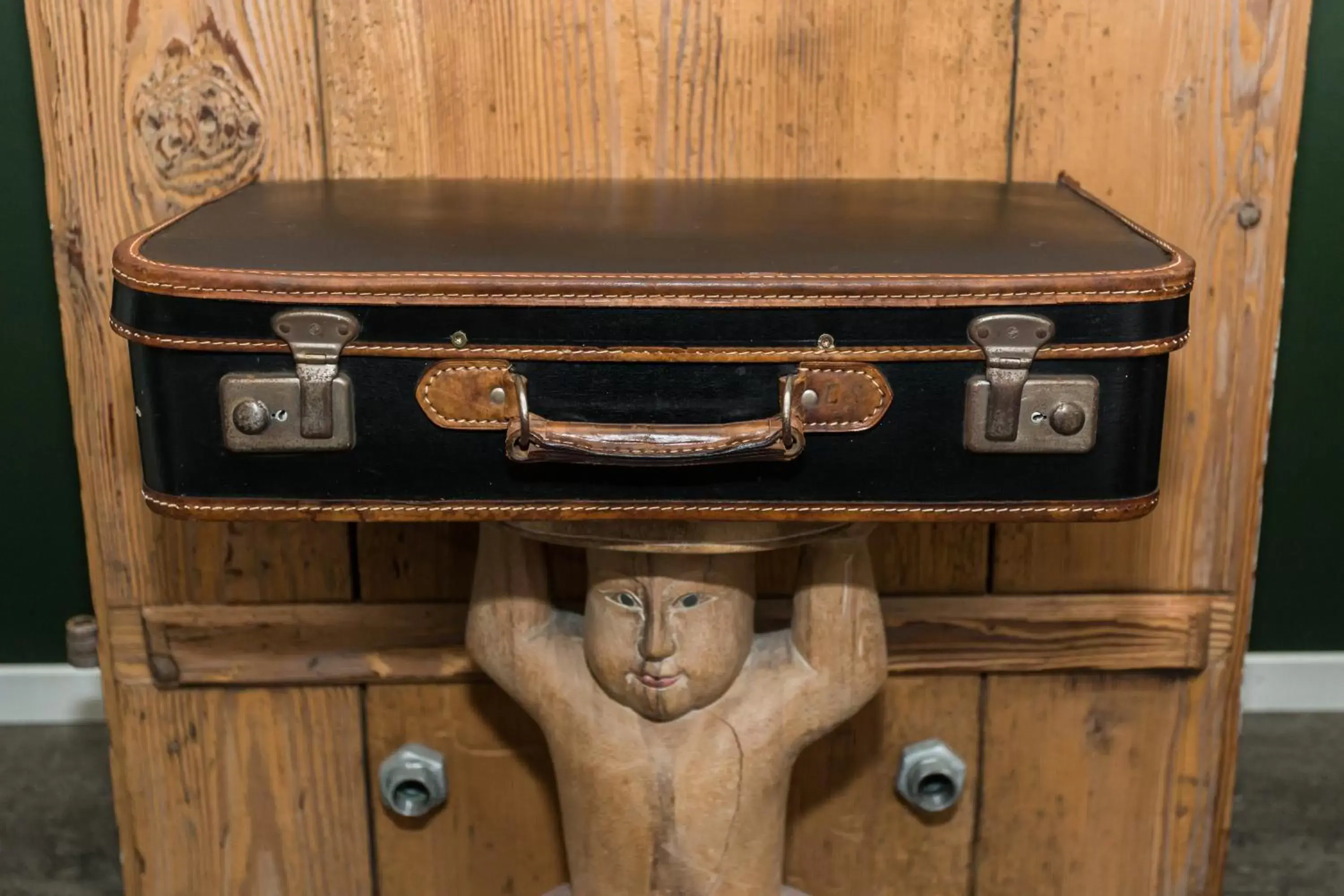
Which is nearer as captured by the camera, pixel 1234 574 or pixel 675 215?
pixel 675 215

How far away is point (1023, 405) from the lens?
3.17ft

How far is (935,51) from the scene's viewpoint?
129cm

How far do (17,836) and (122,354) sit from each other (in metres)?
0.82

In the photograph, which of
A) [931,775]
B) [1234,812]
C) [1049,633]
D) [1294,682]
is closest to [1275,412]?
[1294,682]

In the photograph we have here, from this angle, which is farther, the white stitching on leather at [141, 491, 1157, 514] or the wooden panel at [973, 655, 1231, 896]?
the wooden panel at [973, 655, 1231, 896]

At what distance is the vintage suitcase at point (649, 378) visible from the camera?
937 mm

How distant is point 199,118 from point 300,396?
0.47 m

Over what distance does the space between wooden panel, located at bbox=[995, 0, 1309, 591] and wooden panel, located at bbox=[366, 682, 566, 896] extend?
54cm

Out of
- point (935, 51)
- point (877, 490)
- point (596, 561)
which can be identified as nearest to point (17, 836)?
point (596, 561)

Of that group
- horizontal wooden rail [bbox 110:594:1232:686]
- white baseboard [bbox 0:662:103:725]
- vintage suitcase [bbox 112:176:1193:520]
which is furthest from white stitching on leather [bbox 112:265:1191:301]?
white baseboard [bbox 0:662:103:725]

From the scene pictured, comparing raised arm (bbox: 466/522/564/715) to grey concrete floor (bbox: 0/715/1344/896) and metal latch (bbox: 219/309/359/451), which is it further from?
grey concrete floor (bbox: 0/715/1344/896)

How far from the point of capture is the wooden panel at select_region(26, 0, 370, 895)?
50.3 inches

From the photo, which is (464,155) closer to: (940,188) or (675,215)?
(675,215)

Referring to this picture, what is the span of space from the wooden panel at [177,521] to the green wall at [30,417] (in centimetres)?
52
